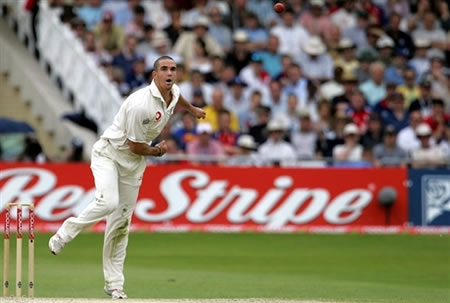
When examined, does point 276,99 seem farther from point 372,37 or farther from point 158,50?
point 372,37

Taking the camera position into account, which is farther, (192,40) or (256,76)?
(192,40)

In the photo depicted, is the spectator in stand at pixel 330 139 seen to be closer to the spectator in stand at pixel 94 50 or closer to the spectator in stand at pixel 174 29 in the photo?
the spectator in stand at pixel 174 29

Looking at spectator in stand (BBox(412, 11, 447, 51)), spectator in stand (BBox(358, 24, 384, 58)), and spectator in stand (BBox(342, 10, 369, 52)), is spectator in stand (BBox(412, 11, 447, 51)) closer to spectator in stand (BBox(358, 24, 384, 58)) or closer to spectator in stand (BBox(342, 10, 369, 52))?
spectator in stand (BBox(358, 24, 384, 58))

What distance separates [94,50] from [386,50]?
202 inches

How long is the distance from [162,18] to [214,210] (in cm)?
431

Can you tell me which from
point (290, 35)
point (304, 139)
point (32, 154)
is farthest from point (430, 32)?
point (32, 154)

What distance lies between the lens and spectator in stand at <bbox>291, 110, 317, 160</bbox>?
18578 mm

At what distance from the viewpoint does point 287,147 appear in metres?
18.3

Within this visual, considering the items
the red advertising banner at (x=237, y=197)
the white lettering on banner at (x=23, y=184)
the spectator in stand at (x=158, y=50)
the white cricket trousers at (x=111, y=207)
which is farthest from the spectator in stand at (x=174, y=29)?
the white cricket trousers at (x=111, y=207)

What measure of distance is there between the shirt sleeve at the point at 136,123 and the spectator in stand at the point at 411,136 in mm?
9323

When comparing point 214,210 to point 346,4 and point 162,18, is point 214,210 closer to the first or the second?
point 162,18

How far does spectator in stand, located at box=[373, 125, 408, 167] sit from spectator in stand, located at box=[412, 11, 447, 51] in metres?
3.73

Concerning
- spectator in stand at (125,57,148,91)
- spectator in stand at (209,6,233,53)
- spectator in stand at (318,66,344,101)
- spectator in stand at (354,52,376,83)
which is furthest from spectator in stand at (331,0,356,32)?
spectator in stand at (125,57,148,91)

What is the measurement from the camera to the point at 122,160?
10.2 metres
